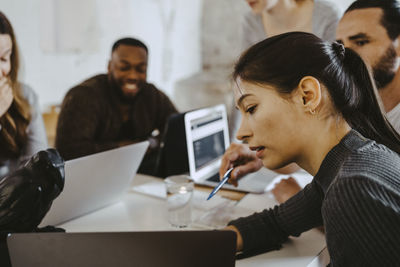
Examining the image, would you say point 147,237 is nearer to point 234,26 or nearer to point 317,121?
point 317,121

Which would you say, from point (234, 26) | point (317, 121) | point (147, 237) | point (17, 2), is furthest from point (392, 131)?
point (234, 26)

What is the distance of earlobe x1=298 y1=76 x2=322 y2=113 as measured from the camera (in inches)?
30.7

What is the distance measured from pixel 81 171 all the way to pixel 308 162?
22.3 inches

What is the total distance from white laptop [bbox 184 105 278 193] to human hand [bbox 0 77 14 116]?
730mm

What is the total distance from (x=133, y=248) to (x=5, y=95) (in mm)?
1179

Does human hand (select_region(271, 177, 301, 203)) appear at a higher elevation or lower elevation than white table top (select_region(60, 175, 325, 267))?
higher

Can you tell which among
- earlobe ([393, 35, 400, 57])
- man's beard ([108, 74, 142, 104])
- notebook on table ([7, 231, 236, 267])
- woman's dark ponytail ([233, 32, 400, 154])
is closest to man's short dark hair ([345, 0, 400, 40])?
earlobe ([393, 35, 400, 57])

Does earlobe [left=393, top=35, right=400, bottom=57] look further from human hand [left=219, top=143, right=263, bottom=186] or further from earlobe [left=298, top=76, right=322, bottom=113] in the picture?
earlobe [left=298, top=76, right=322, bottom=113]

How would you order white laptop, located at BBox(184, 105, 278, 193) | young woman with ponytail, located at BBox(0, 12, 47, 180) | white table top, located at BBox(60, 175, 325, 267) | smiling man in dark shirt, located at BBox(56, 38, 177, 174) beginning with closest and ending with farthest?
white table top, located at BBox(60, 175, 325, 267) → white laptop, located at BBox(184, 105, 278, 193) → young woman with ponytail, located at BBox(0, 12, 47, 180) → smiling man in dark shirt, located at BBox(56, 38, 177, 174)

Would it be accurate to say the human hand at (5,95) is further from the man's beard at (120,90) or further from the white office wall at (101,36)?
the white office wall at (101,36)

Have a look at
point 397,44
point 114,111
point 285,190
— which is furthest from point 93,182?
point 397,44

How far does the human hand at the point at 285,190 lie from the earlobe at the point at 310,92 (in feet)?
1.51

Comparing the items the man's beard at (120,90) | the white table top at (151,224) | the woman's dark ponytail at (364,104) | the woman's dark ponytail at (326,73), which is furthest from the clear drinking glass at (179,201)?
the man's beard at (120,90)

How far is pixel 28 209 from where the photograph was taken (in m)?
0.68
